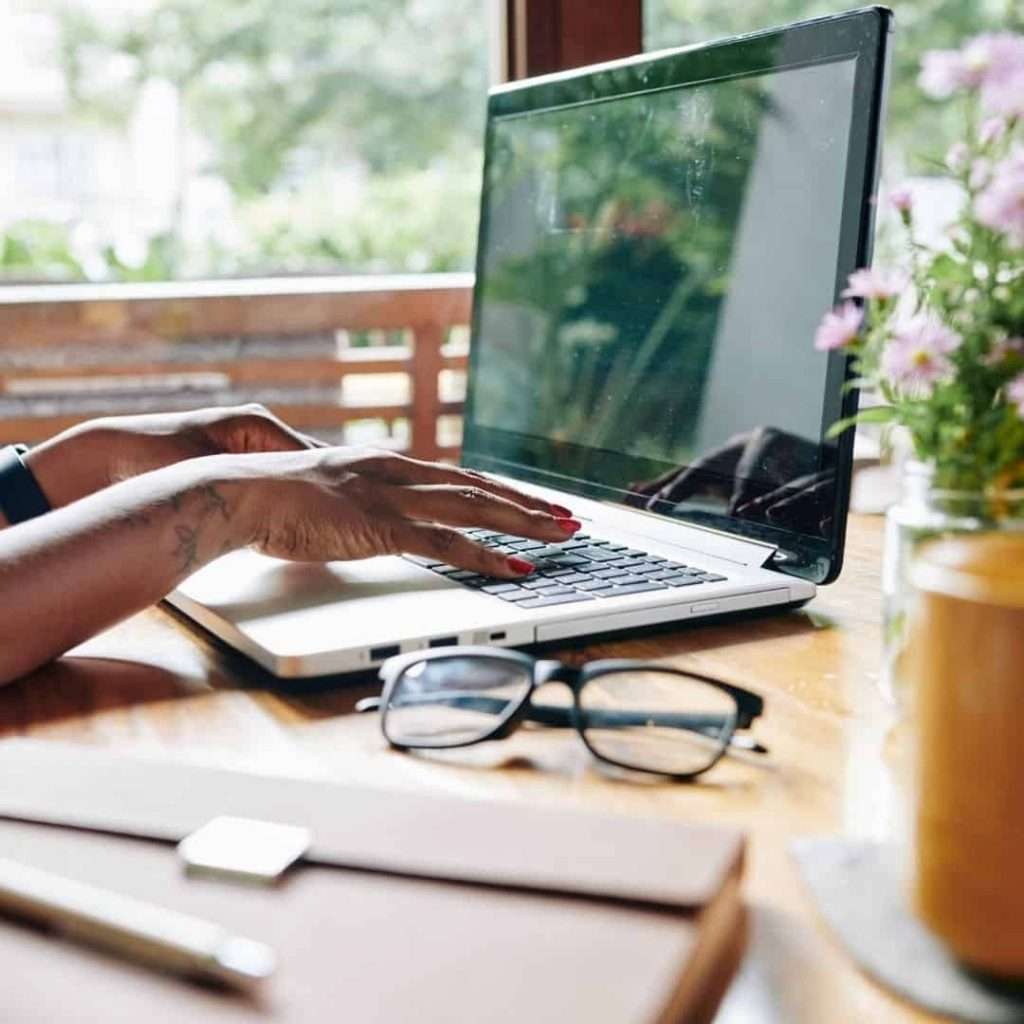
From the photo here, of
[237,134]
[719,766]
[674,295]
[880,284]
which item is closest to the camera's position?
[880,284]

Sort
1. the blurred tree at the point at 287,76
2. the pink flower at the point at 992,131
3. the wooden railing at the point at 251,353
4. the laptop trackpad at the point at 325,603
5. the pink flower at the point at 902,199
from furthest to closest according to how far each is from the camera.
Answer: the blurred tree at the point at 287,76 → the wooden railing at the point at 251,353 → the laptop trackpad at the point at 325,603 → the pink flower at the point at 902,199 → the pink flower at the point at 992,131

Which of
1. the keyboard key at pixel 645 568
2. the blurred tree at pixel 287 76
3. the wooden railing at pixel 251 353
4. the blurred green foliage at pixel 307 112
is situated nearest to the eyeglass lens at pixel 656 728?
the keyboard key at pixel 645 568

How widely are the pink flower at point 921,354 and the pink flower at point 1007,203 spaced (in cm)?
4

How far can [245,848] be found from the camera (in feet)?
1.68

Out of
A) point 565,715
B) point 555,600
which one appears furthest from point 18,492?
point 565,715

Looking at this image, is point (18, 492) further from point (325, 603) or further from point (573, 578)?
point (573, 578)

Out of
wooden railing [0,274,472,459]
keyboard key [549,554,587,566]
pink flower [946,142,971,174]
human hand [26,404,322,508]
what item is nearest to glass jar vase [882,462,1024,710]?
pink flower [946,142,971,174]

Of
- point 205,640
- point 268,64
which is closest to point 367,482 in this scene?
point 205,640

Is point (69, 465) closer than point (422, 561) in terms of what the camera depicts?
No

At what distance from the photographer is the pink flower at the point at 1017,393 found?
17.5 inches

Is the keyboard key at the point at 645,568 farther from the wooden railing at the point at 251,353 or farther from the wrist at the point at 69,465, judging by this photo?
the wooden railing at the point at 251,353

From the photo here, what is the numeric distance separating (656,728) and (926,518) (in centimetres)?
24

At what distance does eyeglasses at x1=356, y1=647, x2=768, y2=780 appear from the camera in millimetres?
665

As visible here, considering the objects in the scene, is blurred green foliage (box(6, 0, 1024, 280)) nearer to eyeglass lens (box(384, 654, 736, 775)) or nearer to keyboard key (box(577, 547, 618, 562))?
keyboard key (box(577, 547, 618, 562))
